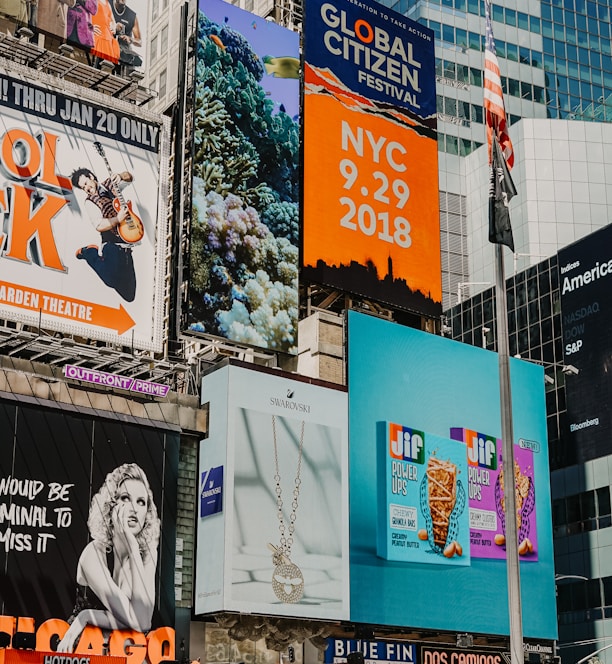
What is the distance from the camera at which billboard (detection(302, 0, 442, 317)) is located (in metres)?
51.1

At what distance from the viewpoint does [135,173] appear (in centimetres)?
4603

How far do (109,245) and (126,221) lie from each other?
52.1 inches

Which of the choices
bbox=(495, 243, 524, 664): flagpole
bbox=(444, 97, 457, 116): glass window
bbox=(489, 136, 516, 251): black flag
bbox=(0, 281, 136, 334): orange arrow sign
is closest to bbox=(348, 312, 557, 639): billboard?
bbox=(0, 281, 136, 334): orange arrow sign

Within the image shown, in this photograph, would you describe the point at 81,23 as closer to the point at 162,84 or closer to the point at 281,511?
the point at 162,84

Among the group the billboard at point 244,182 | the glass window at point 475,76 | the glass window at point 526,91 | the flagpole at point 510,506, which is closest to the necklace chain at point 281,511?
the billboard at point 244,182

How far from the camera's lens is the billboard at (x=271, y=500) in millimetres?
42000

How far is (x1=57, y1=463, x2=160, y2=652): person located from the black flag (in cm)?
1773

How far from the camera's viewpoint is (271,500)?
43250 mm

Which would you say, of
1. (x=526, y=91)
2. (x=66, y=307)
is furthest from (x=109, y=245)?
(x=526, y=91)

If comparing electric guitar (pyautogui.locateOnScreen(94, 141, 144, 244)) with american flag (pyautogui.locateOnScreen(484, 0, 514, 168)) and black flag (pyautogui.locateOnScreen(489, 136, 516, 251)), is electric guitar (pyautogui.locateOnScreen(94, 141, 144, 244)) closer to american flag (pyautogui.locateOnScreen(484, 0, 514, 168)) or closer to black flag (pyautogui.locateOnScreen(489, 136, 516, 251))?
american flag (pyautogui.locateOnScreen(484, 0, 514, 168))

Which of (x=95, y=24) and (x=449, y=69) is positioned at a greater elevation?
(x=449, y=69)

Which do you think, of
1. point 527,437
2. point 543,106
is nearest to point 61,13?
point 527,437

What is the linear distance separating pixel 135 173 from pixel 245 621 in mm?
16957

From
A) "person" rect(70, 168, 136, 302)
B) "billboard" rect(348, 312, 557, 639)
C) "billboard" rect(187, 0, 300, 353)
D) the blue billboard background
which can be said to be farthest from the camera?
the blue billboard background
